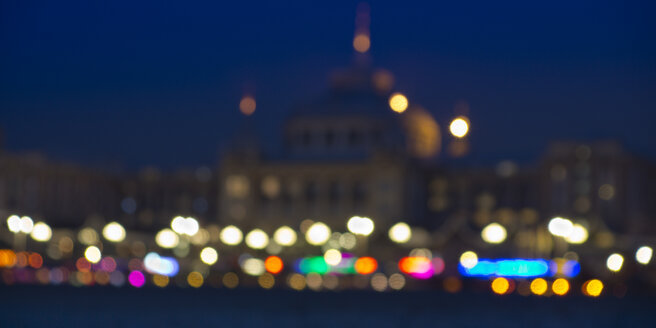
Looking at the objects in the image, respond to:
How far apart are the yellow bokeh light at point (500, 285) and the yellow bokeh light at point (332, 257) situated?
14.2m

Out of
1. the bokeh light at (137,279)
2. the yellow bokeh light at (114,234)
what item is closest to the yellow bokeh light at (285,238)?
the yellow bokeh light at (114,234)

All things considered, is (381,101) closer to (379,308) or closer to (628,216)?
(628,216)

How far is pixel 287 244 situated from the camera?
5300 inches

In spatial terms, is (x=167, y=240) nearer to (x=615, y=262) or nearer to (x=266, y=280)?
(x=266, y=280)

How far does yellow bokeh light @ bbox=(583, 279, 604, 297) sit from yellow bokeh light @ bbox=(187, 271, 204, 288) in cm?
2718

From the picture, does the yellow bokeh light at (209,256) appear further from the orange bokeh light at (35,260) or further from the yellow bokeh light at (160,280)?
the orange bokeh light at (35,260)

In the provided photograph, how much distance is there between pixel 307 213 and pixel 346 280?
68.0 metres

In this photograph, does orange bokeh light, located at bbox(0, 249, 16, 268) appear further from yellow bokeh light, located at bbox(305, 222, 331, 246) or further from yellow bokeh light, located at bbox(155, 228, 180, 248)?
yellow bokeh light, located at bbox(305, 222, 331, 246)

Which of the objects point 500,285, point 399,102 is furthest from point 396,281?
point 399,102

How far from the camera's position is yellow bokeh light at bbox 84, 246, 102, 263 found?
121 metres

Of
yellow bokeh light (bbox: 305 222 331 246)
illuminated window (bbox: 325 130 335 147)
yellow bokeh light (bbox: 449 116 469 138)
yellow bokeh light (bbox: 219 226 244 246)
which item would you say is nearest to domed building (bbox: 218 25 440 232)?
illuminated window (bbox: 325 130 335 147)

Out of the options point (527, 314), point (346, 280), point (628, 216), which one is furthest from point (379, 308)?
point (628, 216)

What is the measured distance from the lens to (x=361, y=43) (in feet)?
636

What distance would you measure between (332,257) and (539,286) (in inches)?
846
